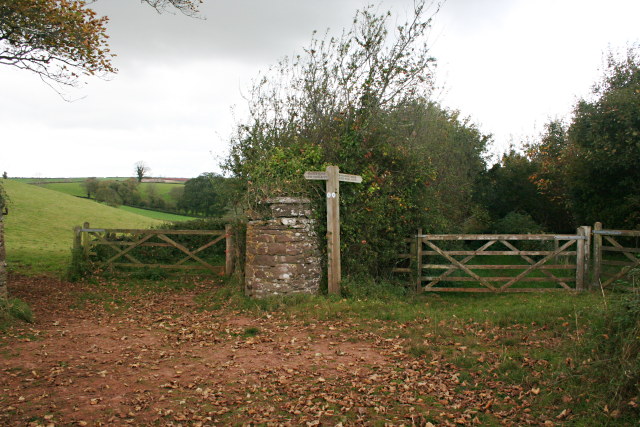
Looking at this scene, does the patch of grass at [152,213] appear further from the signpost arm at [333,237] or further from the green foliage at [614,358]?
the green foliage at [614,358]

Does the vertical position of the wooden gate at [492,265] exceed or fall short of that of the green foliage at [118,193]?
it falls short

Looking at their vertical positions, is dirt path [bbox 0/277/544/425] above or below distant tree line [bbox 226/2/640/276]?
below

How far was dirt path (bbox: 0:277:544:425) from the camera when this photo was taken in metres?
4.40

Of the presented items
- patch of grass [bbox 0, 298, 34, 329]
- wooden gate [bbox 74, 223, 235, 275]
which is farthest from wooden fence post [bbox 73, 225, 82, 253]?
patch of grass [bbox 0, 298, 34, 329]

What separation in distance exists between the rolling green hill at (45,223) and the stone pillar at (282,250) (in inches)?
284

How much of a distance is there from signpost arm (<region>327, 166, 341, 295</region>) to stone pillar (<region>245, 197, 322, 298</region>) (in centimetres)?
38

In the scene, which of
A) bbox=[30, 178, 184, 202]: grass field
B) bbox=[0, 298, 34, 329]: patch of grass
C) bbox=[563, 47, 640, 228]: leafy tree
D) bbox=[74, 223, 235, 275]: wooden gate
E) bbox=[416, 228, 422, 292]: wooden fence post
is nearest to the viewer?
bbox=[0, 298, 34, 329]: patch of grass

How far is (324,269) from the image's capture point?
9281 mm

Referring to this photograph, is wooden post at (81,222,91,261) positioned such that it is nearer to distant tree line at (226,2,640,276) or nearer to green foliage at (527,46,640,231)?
distant tree line at (226,2,640,276)

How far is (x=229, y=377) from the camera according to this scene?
5383 millimetres

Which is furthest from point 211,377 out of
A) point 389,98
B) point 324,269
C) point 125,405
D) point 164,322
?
point 389,98

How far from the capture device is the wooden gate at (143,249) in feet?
38.2

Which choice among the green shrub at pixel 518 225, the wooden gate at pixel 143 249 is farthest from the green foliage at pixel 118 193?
the green shrub at pixel 518 225

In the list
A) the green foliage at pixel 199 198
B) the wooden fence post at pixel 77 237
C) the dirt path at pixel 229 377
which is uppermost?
the green foliage at pixel 199 198
